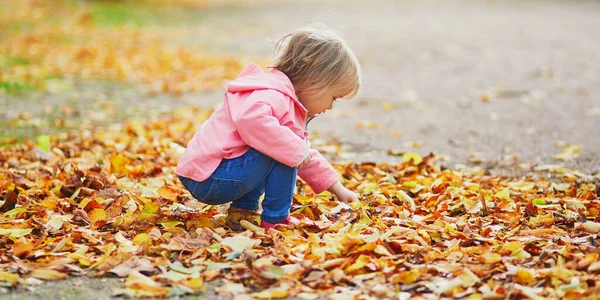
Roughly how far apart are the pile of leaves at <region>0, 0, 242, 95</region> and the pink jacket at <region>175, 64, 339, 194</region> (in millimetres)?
5124

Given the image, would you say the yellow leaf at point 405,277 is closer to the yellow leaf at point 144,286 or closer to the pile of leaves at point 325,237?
the pile of leaves at point 325,237

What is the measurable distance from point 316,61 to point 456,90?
5401 millimetres

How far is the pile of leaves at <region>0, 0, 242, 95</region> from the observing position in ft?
29.4

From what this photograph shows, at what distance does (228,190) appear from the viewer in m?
3.24

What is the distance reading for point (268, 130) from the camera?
3.05 meters

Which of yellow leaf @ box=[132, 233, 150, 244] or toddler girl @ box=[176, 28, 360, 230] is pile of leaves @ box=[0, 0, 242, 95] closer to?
toddler girl @ box=[176, 28, 360, 230]

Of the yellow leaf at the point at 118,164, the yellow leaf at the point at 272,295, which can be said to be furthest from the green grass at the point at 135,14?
the yellow leaf at the point at 272,295

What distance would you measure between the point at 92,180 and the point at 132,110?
3396 millimetres

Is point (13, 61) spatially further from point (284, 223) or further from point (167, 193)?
point (284, 223)

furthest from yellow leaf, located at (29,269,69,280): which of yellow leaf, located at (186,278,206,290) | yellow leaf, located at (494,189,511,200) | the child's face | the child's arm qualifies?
yellow leaf, located at (494,189,511,200)

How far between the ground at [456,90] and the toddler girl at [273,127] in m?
0.38

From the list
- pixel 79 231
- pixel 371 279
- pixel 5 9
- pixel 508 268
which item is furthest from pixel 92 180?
pixel 5 9

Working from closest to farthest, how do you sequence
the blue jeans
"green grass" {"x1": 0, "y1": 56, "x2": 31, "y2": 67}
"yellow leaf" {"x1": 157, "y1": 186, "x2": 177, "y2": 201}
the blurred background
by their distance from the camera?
the blue jeans → "yellow leaf" {"x1": 157, "y1": 186, "x2": 177, "y2": 201} → the blurred background → "green grass" {"x1": 0, "y1": 56, "x2": 31, "y2": 67}

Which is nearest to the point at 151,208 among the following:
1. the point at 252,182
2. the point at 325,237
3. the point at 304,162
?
the point at 252,182
